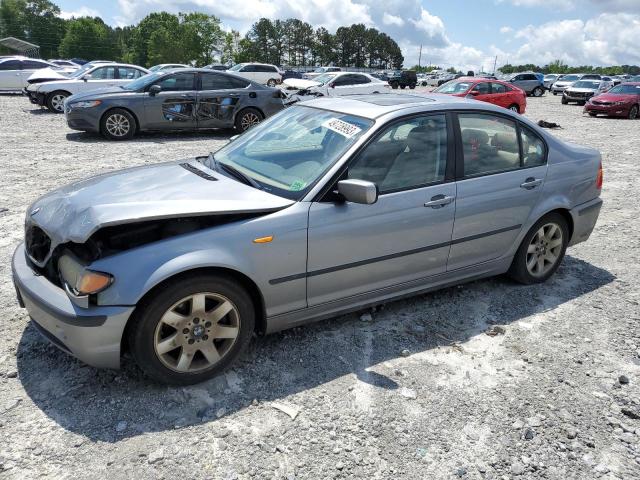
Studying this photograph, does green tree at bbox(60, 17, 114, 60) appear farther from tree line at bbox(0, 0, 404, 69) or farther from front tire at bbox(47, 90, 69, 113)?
front tire at bbox(47, 90, 69, 113)

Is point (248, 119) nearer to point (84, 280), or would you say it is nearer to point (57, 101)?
point (57, 101)

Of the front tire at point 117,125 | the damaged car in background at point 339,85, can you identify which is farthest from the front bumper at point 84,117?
the damaged car in background at point 339,85

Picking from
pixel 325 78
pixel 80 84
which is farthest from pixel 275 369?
pixel 325 78

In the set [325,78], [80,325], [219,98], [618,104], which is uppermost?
[325,78]

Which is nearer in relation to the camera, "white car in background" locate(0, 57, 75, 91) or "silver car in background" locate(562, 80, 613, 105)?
"white car in background" locate(0, 57, 75, 91)

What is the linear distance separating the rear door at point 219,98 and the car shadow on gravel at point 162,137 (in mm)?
504

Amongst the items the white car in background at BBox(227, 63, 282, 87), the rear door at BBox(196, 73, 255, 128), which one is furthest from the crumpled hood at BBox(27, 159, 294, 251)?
the white car in background at BBox(227, 63, 282, 87)

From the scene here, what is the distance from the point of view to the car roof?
3.75 metres

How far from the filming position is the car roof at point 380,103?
3.75 metres

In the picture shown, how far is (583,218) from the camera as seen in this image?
468 centimetres

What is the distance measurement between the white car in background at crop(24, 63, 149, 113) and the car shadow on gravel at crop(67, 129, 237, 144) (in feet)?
Result: 12.8

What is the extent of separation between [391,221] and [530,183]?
149cm

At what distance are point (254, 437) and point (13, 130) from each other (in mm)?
12310

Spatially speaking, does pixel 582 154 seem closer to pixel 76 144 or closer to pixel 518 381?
pixel 518 381
